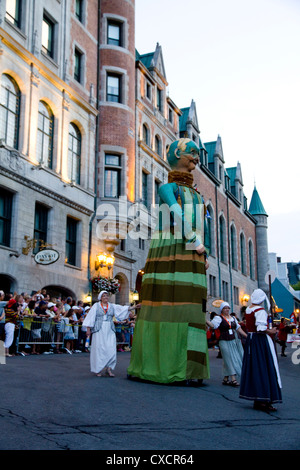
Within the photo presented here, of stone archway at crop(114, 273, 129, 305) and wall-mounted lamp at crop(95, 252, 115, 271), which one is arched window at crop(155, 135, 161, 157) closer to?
stone archway at crop(114, 273, 129, 305)

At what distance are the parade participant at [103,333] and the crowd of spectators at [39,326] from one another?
3.55 metres

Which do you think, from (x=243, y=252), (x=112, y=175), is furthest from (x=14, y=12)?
(x=243, y=252)

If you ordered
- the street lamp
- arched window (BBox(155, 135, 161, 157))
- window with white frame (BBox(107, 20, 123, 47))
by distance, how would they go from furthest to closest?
arched window (BBox(155, 135, 161, 157)) → window with white frame (BBox(107, 20, 123, 47)) → the street lamp

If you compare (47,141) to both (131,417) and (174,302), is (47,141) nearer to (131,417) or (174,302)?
(174,302)

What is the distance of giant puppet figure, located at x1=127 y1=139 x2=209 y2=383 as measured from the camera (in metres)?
→ 7.88

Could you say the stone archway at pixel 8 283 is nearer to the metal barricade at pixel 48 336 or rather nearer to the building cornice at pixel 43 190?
the metal barricade at pixel 48 336

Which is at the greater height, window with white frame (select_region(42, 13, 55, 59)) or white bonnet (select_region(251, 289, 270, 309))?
window with white frame (select_region(42, 13, 55, 59))

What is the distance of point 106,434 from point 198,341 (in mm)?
3447

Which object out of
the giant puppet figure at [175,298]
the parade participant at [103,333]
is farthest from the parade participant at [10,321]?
the giant puppet figure at [175,298]

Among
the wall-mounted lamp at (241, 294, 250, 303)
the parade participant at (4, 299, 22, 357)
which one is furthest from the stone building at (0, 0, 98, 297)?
the wall-mounted lamp at (241, 294, 250, 303)

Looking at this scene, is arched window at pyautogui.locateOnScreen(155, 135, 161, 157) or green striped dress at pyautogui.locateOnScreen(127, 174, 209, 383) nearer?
green striped dress at pyautogui.locateOnScreen(127, 174, 209, 383)

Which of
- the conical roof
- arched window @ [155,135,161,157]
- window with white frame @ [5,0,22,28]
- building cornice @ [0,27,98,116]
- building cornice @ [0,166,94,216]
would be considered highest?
the conical roof

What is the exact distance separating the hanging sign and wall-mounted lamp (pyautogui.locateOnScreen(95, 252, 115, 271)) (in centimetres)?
514
